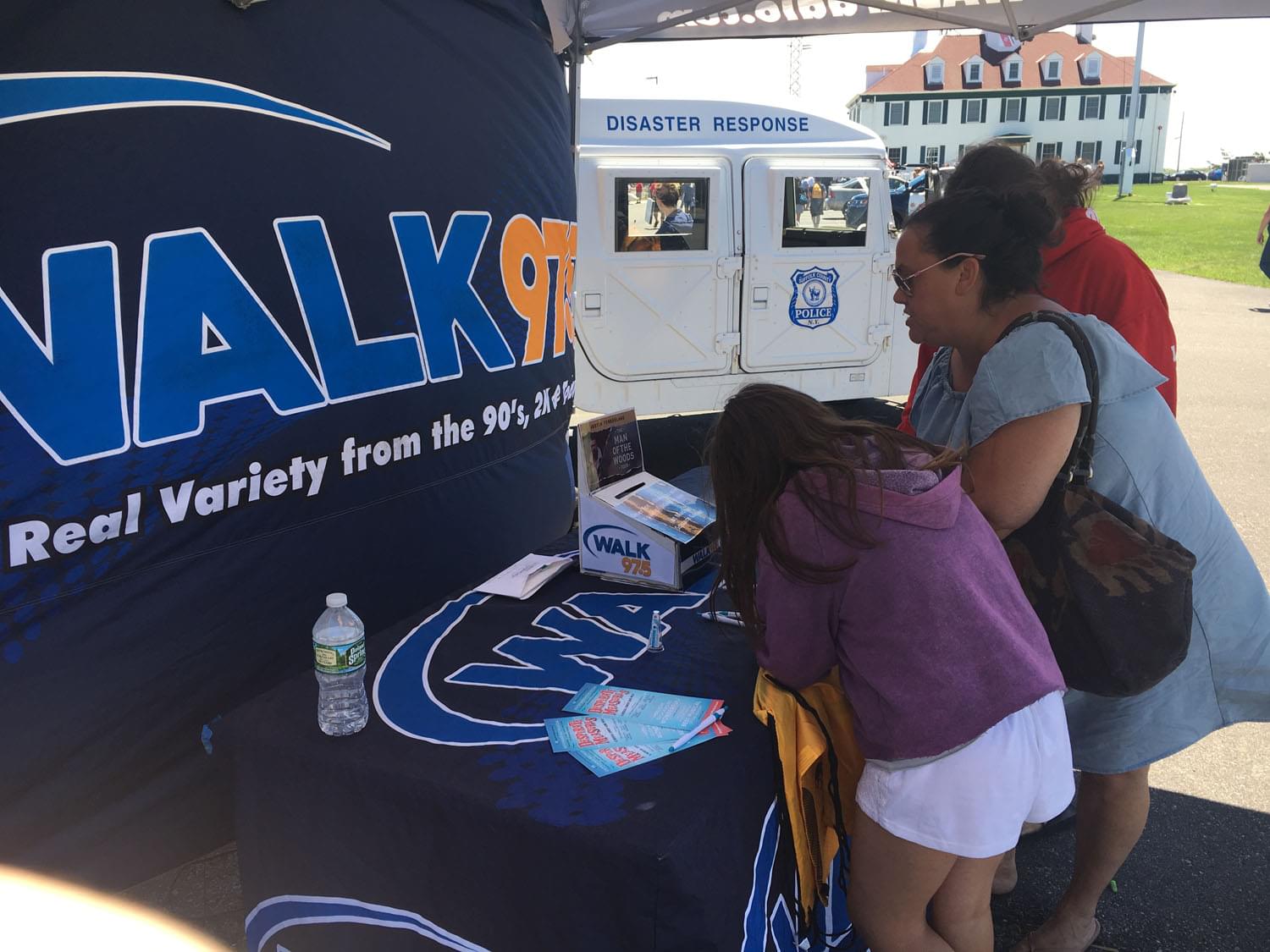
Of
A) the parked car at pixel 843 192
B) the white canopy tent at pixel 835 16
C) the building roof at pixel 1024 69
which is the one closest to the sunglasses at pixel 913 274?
the white canopy tent at pixel 835 16

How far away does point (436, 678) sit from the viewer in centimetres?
196

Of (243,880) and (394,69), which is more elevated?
(394,69)

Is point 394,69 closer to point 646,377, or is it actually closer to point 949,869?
point 949,869

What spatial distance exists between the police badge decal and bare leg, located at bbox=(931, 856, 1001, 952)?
5659 mm

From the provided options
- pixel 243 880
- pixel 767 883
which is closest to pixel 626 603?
pixel 767 883

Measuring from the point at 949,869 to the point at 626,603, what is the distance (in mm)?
943

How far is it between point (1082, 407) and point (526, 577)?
1303mm

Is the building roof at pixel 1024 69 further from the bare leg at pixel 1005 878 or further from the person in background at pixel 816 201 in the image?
the bare leg at pixel 1005 878

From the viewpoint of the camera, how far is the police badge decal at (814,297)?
7.06 m

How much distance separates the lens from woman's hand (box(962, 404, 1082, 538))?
1896 millimetres

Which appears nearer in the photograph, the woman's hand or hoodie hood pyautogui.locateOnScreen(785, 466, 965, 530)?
hoodie hood pyautogui.locateOnScreen(785, 466, 965, 530)

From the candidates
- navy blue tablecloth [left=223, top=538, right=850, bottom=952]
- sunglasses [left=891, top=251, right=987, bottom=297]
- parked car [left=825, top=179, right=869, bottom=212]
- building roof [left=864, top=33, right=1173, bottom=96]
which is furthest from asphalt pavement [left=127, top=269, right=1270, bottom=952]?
building roof [left=864, top=33, right=1173, bottom=96]

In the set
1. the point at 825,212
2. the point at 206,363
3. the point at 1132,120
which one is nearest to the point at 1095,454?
the point at 206,363

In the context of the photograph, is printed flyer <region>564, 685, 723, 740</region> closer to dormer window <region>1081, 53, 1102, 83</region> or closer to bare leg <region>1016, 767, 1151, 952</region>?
bare leg <region>1016, 767, 1151, 952</region>
